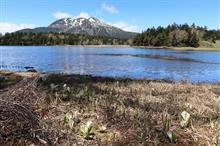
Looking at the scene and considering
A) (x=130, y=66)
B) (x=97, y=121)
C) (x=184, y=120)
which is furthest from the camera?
(x=130, y=66)

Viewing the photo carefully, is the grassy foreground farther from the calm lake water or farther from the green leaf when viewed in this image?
the calm lake water

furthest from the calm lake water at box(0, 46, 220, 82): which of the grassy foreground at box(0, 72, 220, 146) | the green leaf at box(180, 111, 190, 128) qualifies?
the green leaf at box(180, 111, 190, 128)

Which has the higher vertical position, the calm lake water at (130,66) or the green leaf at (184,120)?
the green leaf at (184,120)

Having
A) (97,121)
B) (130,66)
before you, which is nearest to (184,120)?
(97,121)

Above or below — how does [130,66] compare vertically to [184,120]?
Answer: below

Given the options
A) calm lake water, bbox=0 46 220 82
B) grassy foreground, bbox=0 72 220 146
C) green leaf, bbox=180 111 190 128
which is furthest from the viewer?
calm lake water, bbox=0 46 220 82

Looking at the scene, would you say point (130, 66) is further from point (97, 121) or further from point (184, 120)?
point (184, 120)

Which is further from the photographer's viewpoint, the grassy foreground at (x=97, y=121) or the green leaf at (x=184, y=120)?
the green leaf at (x=184, y=120)

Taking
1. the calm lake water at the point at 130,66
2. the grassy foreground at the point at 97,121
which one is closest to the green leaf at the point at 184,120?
the grassy foreground at the point at 97,121

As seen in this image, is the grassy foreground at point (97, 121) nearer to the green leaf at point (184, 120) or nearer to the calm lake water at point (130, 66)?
the green leaf at point (184, 120)

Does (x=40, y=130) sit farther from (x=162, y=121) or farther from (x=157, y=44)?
(x=157, y=44)

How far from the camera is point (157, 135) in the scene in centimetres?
639

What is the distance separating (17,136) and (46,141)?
589 millimetres

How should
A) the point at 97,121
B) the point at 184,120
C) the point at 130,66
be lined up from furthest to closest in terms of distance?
the point at 130,66, the point at 97,121, the point at 184,120
